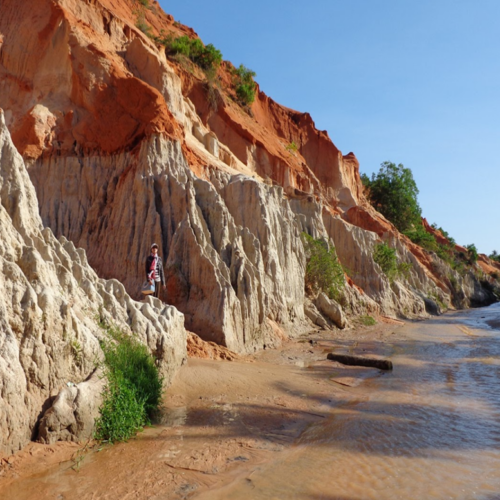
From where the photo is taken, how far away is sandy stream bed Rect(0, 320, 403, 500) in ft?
13.0

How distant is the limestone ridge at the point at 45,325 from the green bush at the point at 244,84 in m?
29.3

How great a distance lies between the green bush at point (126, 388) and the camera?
4965 mm

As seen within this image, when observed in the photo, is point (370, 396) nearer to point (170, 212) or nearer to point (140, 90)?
point (170, 212)

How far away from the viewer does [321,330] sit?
15984 mm

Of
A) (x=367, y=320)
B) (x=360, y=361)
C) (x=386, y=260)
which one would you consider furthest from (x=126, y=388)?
(x=386, y=260)

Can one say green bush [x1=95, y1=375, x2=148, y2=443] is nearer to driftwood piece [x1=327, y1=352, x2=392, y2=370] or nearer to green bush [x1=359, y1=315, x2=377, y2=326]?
driftwood piece [x1=327, y1=352, x2=392, y2=370]

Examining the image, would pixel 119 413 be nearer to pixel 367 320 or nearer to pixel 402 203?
pixel 367 320

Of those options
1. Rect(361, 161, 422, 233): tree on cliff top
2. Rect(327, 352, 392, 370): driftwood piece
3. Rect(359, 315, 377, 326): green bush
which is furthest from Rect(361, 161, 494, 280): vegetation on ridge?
Rect(327, 352, 392, 370): driftwood piece

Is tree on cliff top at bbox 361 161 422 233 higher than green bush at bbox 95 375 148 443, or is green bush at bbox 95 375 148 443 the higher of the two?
tree on cliff top at bbox 361 161 422 233

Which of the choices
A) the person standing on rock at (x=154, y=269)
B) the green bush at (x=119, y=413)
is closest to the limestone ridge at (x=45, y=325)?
the green bush at (x=119, y=413)

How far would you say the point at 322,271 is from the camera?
18.4 metres

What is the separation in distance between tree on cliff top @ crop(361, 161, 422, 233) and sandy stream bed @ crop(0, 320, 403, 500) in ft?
134

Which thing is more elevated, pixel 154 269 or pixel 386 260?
pixel 386 260

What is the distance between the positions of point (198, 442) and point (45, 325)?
2179 millimetres
